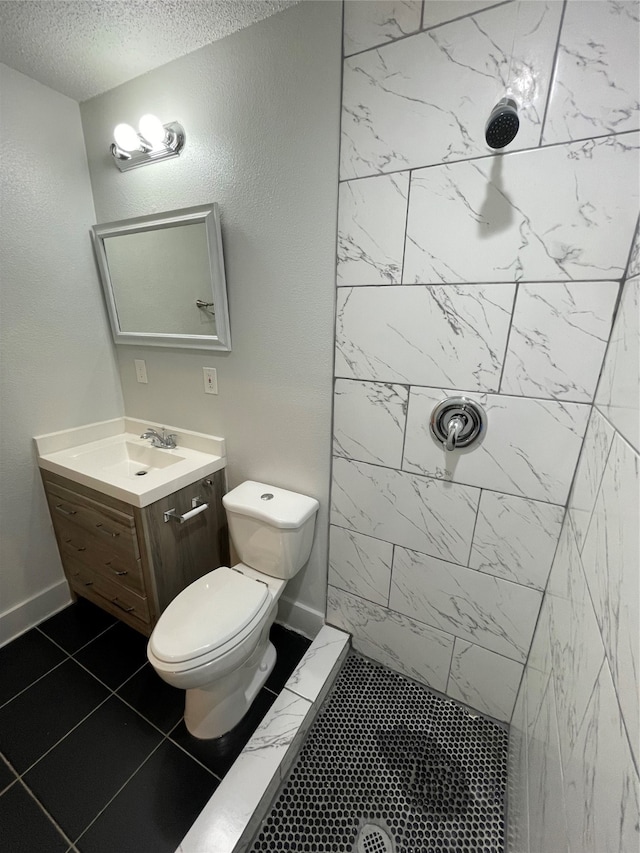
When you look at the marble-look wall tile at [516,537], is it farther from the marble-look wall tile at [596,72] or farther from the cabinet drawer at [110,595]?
the cabinet drawer at [110,595]

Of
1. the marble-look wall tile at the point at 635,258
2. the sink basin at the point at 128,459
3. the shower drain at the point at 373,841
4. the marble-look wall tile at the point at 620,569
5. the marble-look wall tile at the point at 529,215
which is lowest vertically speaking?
the shower drain at the point at 373,841

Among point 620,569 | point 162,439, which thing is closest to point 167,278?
point 162,439

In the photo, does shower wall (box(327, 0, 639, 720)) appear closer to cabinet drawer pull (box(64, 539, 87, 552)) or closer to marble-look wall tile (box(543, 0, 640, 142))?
marble-look wall tile (box(543, 0, 640, 142))

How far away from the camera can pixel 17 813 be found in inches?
40.7

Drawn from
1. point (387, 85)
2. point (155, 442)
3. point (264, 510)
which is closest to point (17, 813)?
point (264, 510)

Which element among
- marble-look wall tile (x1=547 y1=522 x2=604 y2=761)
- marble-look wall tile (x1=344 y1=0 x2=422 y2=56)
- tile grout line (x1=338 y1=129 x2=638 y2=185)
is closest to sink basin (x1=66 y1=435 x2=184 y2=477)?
tile grout line (x1=338 y1=129 x2=638 y2=185)

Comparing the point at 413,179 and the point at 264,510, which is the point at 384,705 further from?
the point at 413,179

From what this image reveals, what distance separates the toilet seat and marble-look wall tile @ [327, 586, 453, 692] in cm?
39

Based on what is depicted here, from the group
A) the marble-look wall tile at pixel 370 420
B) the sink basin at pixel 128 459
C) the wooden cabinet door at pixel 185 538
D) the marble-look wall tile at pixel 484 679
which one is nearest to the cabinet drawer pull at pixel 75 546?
the sink basin at pixel 128 459

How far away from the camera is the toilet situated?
1073mm

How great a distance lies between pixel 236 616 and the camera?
1.18 m

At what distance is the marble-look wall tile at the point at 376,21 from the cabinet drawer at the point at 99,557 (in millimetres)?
1858

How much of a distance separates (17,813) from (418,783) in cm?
121

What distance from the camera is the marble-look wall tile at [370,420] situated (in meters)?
1.17
